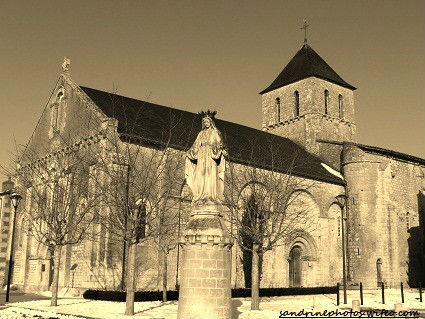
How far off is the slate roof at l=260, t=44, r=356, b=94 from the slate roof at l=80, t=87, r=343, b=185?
755 cm

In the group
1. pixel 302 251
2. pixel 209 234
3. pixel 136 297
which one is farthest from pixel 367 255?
pixel 209 234

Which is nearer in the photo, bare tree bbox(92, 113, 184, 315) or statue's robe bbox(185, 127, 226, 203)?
statue's robe bbox(185, 127, 226, 203)

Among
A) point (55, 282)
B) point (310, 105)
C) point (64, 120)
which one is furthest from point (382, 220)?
point (55, 282)

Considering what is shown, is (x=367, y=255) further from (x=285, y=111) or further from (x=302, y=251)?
(x=285, y=111)

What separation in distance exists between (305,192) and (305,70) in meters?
15.4

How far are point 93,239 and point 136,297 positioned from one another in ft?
16.5

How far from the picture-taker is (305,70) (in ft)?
147

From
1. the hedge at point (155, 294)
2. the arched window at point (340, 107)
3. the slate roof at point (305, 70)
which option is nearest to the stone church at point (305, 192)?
the slate roof at point (305, 70)

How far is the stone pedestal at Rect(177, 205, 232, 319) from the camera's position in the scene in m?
11.2

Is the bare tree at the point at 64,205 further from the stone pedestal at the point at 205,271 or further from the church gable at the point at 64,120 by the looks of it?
the stone pedestal at the point at 205,271

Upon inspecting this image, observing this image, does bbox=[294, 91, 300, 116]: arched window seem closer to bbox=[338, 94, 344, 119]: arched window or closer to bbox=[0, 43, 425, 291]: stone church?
bbox=[0, 43, 425, 291]: stone church

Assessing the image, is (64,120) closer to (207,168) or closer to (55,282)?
(55,282)

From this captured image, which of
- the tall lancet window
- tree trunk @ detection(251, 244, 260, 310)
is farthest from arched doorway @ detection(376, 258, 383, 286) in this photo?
the tall lancet window

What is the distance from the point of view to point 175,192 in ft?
87.7
